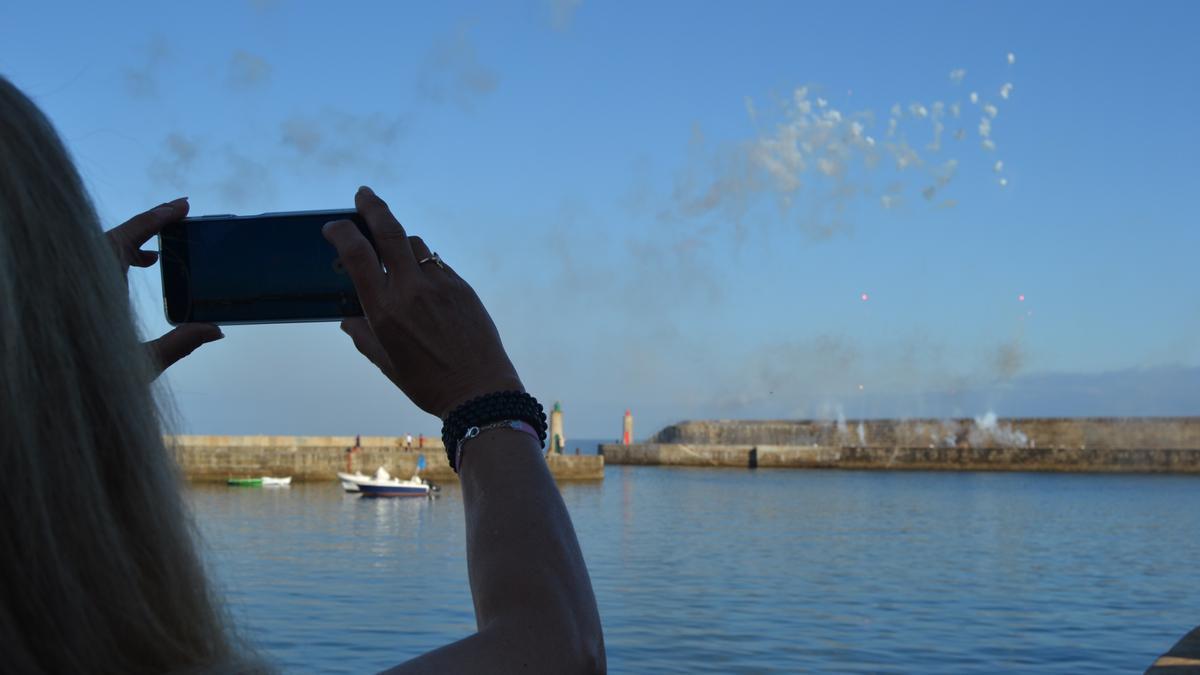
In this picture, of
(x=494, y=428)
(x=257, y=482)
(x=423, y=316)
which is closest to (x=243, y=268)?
(x=423, y=316)

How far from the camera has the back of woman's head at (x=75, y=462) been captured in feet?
2.64

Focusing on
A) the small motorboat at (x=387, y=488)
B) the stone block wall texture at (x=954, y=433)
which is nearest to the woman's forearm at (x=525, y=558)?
the small motorboat at (x=387, y=488)

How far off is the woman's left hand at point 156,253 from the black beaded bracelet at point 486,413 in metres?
0.47

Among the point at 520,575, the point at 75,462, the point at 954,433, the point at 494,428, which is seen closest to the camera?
the point at 75,462

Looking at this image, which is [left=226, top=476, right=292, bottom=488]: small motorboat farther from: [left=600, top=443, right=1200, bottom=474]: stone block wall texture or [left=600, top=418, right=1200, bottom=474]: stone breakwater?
[left=600, top=418, right=1200, bottom=474]: stone breakwater

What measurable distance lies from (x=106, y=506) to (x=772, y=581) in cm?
Answer: 2347

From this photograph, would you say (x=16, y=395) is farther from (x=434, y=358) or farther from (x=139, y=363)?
(x=434, y=358)

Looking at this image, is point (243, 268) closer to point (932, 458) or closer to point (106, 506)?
point (106, 506)

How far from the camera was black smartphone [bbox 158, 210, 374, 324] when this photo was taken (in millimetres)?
1502

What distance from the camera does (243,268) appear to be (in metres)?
1.51

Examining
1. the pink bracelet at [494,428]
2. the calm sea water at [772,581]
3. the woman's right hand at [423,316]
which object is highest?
the woman's right hand at [423,316]

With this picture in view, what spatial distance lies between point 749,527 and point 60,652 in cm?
3617

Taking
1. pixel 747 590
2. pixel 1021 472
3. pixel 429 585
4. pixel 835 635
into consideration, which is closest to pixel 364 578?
pixel 429 585

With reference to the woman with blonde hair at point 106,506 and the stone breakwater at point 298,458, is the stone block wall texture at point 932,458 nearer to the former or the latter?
the stone breakwater at point 298,458
